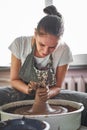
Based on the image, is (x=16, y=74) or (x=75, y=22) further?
(x=75, y=22)

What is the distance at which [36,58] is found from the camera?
58.9 inches

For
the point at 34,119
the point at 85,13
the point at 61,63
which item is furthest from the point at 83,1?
the point at 34,119

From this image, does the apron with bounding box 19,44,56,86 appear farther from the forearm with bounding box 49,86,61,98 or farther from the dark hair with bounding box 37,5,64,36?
the dark hair with bounding box 37,5,64,36

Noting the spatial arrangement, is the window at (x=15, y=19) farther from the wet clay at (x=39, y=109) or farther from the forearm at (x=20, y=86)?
the wet clay at (x=39, y=109)

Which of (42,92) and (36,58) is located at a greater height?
(36,58)

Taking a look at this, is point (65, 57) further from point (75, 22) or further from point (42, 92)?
point (75, 22)

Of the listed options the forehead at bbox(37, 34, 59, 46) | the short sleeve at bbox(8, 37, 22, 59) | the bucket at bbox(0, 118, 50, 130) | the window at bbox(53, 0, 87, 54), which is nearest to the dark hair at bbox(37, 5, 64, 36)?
the forehead at bbox(37, 34, 59, 46)

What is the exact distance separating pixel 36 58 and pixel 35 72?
0.08 metres

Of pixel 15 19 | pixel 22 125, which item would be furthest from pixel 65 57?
pixel 15 19

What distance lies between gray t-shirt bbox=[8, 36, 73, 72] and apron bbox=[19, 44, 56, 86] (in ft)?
0.08

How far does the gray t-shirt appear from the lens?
1.51m

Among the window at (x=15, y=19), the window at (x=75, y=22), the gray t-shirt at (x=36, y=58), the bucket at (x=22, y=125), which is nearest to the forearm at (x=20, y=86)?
the gray t-shirt at (x=36, y=58)

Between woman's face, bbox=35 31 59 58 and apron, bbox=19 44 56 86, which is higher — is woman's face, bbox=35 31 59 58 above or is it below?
above

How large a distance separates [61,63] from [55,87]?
0.45 feet
